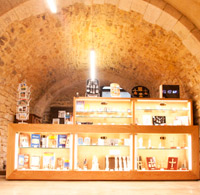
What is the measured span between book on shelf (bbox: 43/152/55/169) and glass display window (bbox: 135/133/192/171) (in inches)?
77.9

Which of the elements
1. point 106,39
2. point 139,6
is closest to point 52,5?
point 139,6

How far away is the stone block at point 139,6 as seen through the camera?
20.8 feet

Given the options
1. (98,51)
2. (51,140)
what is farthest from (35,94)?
(51,140)

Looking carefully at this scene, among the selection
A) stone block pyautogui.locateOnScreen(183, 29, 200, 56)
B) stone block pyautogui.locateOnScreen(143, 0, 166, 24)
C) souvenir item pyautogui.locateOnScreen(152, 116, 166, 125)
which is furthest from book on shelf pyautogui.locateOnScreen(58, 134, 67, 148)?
stone block pyautogui.locateOnScreen(183, 29, 200, 56)

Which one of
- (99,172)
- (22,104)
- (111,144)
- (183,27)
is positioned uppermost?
(183,27)

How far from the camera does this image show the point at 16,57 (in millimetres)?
7535

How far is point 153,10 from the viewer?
645 cm

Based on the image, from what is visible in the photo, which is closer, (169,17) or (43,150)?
(169,17)

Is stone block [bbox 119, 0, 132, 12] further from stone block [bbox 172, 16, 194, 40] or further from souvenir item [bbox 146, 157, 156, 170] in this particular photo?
souvenir item [bbox 146, 157, 156, 170]

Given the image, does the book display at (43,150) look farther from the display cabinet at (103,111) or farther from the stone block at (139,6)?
the stone block at (139,6)

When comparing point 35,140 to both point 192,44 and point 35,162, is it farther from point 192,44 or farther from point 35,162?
point 192,44

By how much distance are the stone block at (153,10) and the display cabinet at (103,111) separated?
203 centimetres

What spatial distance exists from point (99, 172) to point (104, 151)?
1.98ft

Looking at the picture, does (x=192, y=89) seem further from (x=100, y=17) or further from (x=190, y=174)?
(x=100, y=17)
